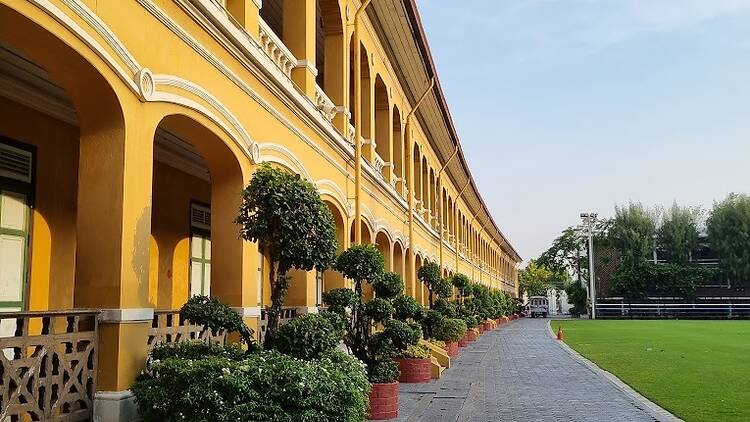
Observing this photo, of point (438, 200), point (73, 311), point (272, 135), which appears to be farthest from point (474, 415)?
point (438, 200)

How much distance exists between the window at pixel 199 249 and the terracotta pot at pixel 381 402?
360 centimetres

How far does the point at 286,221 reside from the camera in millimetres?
5707

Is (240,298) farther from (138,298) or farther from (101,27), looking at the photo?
(101,27)

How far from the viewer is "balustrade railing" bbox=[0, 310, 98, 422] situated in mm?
4176

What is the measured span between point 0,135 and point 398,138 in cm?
1214

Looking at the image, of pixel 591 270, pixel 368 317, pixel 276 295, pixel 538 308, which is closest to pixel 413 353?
pixel 368 317

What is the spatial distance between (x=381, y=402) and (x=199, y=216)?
459cm

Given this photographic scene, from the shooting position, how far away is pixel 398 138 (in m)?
17.9

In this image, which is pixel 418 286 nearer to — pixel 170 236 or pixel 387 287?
pixel 387 287

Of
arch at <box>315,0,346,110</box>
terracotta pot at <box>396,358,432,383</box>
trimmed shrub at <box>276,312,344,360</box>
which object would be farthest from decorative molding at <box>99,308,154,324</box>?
terracotta pot at <box>396,358,432,383</box>

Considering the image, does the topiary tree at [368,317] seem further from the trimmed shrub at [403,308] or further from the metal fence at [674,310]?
the metal fence at [674,310]

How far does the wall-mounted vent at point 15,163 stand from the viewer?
6715 mm

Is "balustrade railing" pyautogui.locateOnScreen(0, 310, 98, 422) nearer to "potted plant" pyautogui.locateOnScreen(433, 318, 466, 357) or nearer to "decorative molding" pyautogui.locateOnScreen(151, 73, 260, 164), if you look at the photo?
"decorative molding" pyautogui.locateOnScreen(151, 73, 260, 164)

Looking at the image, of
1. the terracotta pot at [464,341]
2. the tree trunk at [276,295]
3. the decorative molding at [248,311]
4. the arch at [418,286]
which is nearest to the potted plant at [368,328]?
the decorative molding at [248,311]
